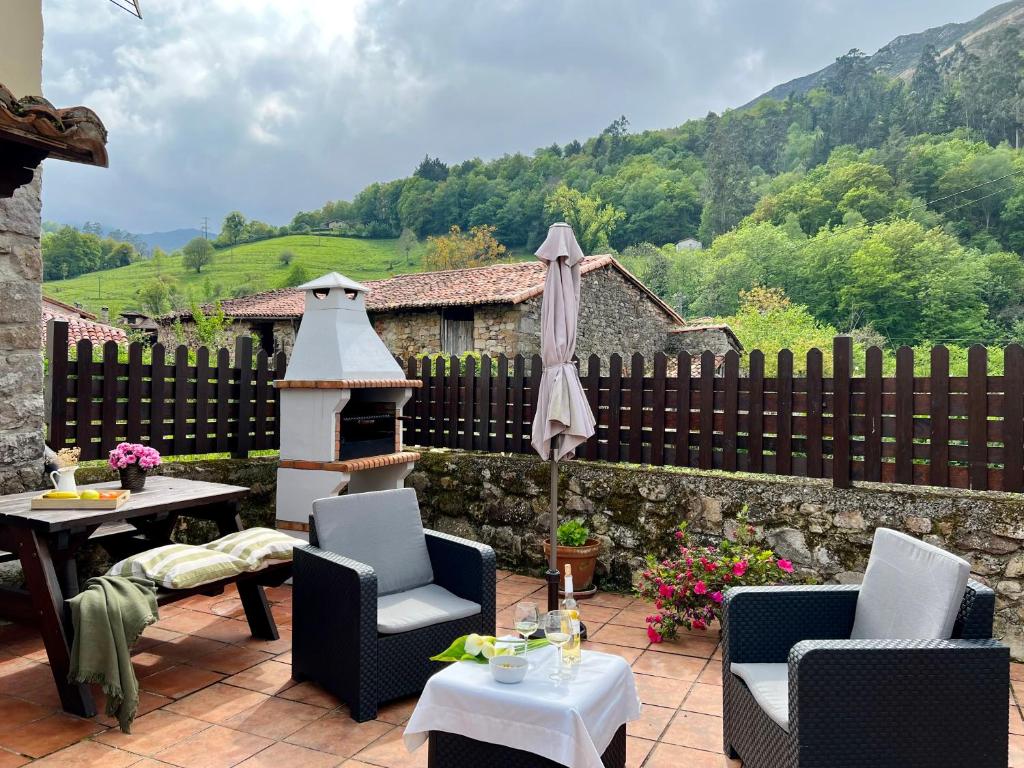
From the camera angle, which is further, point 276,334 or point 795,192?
point 795,192

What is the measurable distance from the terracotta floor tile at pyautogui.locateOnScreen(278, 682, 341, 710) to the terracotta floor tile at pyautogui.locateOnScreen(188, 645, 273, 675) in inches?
16.3

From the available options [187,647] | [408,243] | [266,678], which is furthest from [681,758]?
[408,243]

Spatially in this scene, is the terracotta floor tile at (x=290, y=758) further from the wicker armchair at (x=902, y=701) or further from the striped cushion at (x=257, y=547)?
the wicker armchair at (x=902, y=701)

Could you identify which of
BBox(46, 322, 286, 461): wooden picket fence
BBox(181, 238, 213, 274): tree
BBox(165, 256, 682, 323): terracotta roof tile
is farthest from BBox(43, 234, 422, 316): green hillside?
BBox(46, 322, 286, 461): wooden picket fence

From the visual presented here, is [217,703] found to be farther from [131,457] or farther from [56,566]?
[131,457]

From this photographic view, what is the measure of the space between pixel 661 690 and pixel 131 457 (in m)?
3.29

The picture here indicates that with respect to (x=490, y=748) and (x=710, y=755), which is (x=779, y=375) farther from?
(x=490, y=748)

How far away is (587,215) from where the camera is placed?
43.8 meters

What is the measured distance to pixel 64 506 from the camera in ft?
11.6

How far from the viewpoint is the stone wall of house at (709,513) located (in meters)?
4.13

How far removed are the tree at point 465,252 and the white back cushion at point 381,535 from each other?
131ft

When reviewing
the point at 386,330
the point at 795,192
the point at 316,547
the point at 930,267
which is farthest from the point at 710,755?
the point at 795,192

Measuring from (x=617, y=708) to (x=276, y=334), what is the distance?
2033 cm

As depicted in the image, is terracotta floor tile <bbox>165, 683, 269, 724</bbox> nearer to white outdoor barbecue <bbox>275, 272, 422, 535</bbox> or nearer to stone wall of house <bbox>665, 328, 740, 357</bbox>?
white outdoor barbecue <bbox>275, 272, 422, 535</bbox>
